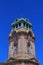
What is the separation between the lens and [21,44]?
63.2 m

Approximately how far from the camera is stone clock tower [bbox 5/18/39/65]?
60.3 m

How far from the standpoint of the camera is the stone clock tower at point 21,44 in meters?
60.3

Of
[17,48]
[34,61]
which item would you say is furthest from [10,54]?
[34,61]

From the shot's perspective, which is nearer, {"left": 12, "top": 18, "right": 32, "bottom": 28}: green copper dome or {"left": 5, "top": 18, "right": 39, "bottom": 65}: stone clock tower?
{"left": 5, "top": 18, "right": 39, "bottom": 65}: stone clock tower

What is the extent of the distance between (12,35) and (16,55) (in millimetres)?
6560

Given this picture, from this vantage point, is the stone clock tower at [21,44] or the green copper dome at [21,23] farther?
the green copper dome at [21,23]

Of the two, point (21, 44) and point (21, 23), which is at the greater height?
point (21, 23)

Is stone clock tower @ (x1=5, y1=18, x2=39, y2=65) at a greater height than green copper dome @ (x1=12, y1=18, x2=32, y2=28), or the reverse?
green copper dome @ (x1=12, y1=18, x2=32, y2=28)

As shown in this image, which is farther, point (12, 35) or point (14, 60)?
point (12, 35)

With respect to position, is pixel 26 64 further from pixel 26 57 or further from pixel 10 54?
pixel 10 54

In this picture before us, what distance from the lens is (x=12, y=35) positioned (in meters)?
66.3

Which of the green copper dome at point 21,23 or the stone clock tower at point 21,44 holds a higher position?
the green copper dome at point 21,23

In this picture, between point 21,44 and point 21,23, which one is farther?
point 21,23

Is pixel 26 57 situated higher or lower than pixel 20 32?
lower
